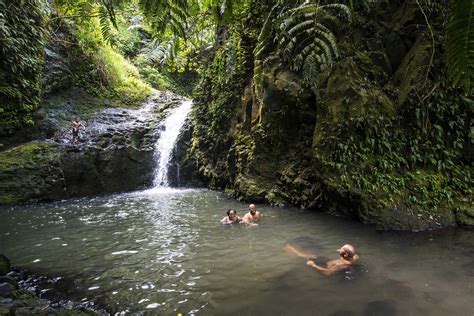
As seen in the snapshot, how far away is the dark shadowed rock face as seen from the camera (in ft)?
36.5

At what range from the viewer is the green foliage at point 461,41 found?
0.84 metres

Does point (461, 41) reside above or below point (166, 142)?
below

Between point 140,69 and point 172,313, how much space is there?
71.0ft

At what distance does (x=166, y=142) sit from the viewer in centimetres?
1445

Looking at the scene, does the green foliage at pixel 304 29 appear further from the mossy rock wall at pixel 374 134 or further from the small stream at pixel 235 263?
the mossy rock wall at pixel 374 134

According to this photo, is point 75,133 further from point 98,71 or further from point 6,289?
point 6,289

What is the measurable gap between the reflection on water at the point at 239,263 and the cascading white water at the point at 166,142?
183 inches

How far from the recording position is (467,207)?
7.05 metres

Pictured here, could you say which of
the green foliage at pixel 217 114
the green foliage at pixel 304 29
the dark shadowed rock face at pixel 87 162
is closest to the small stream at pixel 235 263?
the dark shadowed rock face at pixel 87 162

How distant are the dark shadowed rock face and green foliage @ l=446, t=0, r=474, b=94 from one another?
12.3 m

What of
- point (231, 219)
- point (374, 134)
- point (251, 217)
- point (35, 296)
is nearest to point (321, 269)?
point (251, 217)

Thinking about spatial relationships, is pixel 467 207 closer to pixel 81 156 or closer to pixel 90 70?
pixel 81 156

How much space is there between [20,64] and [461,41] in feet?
47.8

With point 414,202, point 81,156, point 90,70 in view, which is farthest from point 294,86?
point 90,70
